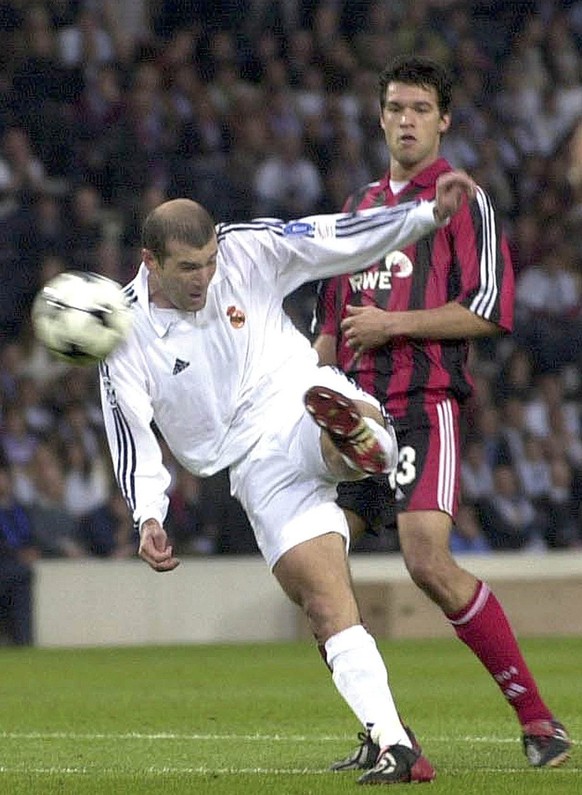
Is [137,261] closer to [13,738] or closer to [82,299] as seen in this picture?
[13,738]

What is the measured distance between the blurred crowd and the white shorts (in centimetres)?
844

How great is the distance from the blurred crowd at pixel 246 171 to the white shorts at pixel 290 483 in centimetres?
844

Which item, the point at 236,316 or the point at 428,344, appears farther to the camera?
the point at 428,344

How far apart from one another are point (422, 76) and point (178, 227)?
4.64 feet

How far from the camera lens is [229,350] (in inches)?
246

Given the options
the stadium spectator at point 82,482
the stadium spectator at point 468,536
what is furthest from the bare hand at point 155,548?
the stadium spectator at point 468,536

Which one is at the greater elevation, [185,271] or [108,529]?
[185,271]

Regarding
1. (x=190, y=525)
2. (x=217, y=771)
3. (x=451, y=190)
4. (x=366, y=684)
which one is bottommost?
(x=190, y=525)

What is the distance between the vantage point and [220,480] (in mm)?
15094

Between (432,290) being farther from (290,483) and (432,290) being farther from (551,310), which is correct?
(551,310)

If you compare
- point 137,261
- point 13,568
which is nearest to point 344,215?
point 13,568

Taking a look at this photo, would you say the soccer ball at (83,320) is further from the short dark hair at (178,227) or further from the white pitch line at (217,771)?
the white pitch line at (217,771)

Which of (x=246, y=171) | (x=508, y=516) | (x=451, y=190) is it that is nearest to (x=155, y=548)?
(x=451, y=190)

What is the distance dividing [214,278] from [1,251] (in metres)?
9.64
